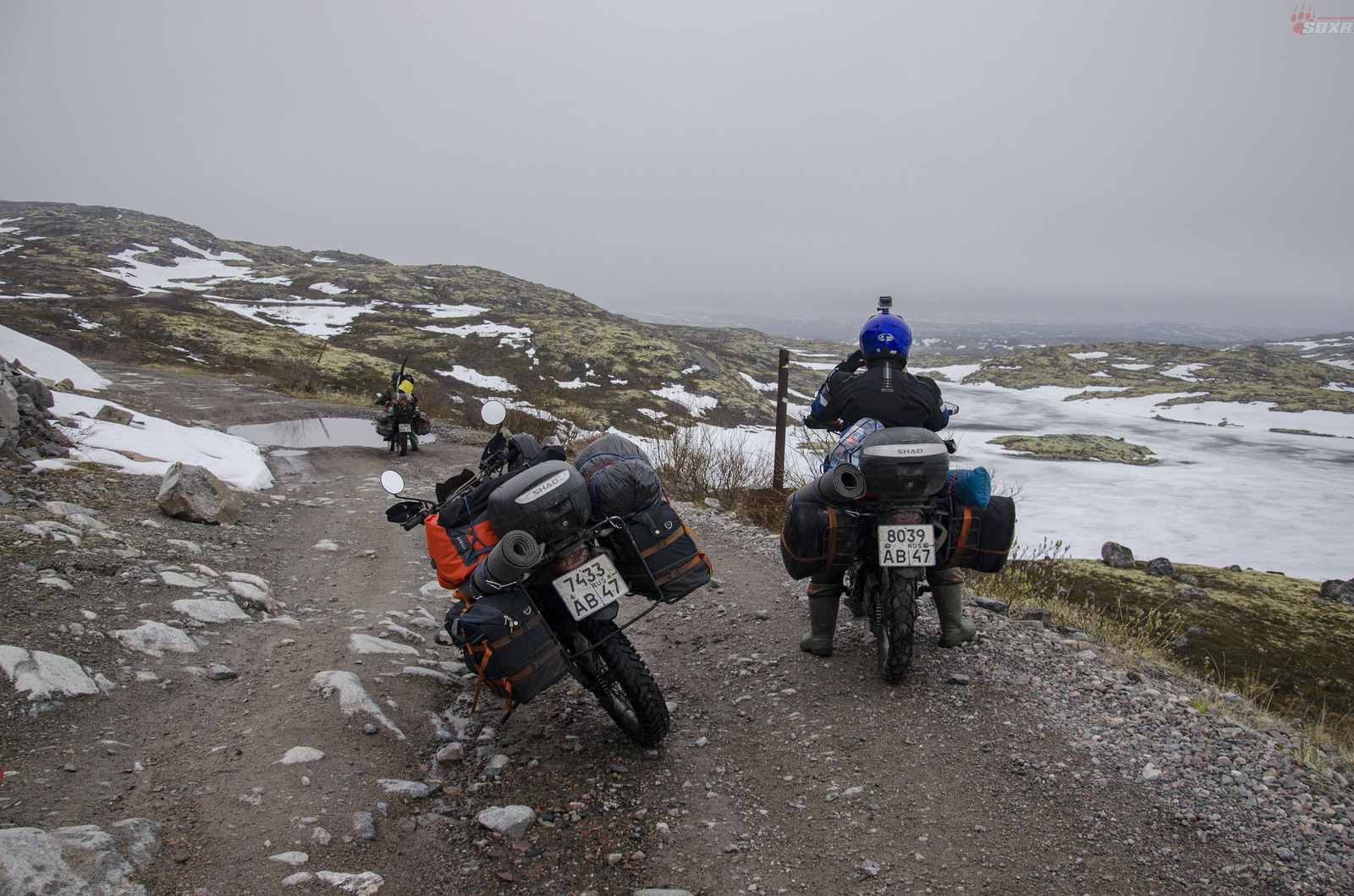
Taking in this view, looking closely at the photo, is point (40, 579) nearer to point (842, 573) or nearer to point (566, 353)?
point (842, 573)

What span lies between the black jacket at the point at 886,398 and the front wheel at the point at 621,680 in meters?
2.13

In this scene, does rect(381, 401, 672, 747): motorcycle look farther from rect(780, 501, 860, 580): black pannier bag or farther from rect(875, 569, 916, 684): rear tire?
rect(875, 569, 916, 684): rear tire

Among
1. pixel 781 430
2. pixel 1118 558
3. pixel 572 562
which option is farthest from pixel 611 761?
pixel 1118 558

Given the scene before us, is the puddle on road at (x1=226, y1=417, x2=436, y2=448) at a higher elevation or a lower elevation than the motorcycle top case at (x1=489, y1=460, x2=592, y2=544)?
lower

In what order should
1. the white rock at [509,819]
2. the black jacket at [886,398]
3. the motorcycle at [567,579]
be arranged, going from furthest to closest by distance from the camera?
1. the black jacket at [886,398]
2. the motorcycle at [567,579]
3. the white rock at [509,819]

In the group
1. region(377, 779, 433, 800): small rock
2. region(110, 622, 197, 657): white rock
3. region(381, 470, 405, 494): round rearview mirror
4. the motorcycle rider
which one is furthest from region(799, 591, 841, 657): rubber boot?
region(110, 622, 197, 657): white rock

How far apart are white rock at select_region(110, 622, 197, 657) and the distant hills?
33.9ft

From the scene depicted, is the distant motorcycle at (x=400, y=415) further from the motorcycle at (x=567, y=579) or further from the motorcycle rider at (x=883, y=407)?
the motorcycle rider at (x=883, y=407)

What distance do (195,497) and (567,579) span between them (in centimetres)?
546

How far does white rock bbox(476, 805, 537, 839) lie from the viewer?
8.87 feet

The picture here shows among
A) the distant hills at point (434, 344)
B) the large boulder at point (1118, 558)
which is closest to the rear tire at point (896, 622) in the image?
the large boulder at point (1118, 558)

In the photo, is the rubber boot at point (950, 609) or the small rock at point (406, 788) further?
the rubber boot at point (950, 609)

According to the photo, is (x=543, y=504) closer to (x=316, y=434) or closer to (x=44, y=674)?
(x=44, y=674)

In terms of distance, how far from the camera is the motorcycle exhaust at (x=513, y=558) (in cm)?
285
